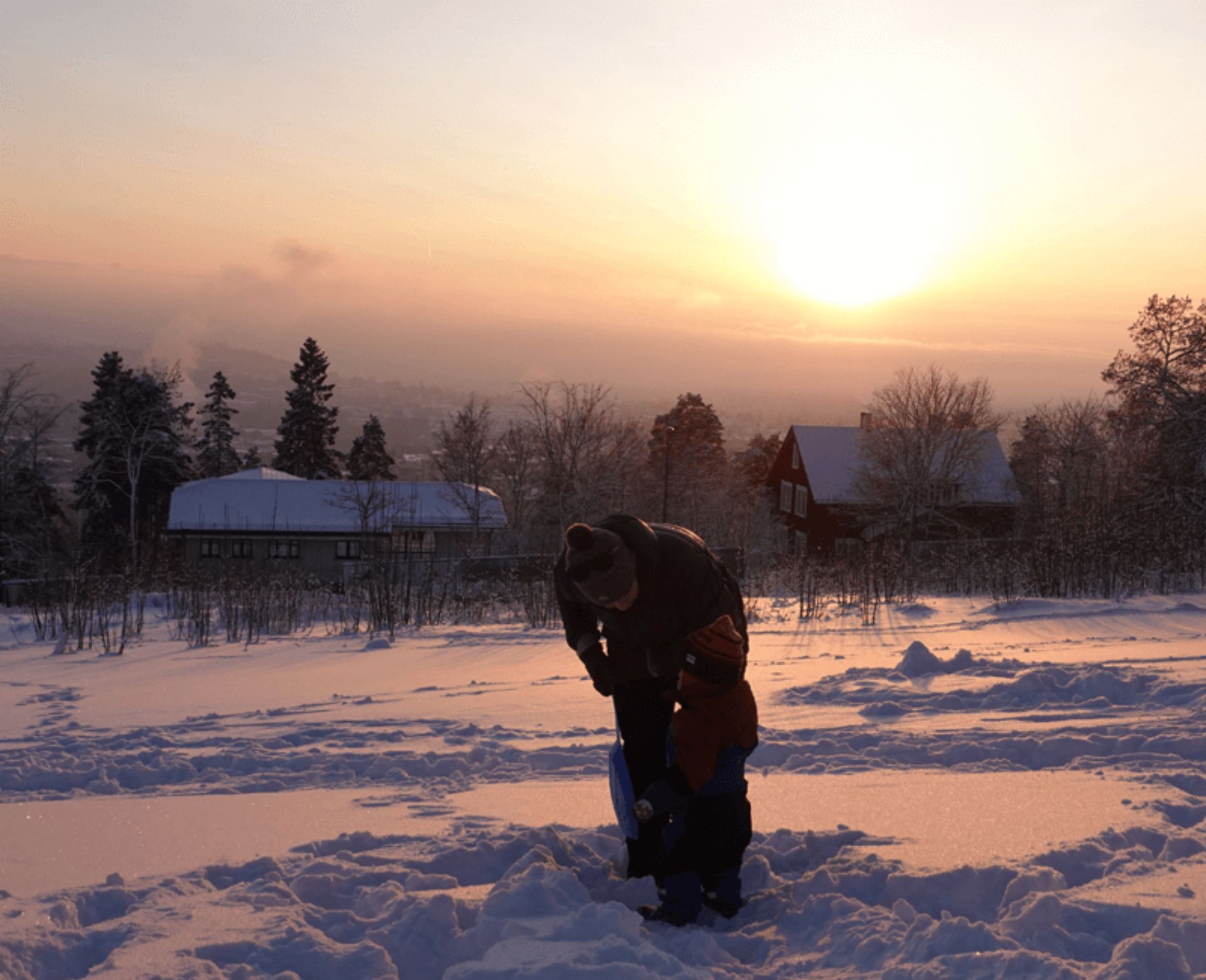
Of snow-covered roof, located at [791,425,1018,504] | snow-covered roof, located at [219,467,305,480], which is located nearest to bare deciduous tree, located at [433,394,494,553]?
snow-covered roof, located at [219,467,305,480]

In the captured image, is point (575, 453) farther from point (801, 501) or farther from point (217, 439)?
point (217, 439)

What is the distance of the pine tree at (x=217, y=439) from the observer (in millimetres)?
49969

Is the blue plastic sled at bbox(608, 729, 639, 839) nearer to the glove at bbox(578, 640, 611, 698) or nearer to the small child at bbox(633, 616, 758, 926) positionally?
the small child at bbox(633, 616, 758, 926)

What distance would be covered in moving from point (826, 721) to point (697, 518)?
42.1 meters

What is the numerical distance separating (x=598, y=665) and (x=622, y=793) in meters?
0.52

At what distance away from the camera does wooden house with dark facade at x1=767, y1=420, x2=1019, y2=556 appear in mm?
40250

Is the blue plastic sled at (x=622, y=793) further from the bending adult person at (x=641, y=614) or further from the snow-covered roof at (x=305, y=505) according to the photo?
the snow-covered roof at (x=305, y=505)

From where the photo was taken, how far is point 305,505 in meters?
38.4

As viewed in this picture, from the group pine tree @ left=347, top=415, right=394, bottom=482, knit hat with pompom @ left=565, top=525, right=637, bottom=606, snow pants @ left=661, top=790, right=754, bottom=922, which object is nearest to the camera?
knit hat with pompom @ left=565, top=525, right=637, bottom=606

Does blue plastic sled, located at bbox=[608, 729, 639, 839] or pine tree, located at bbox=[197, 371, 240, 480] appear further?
pine tree, located at bbox=[197, 371, 240, 480]

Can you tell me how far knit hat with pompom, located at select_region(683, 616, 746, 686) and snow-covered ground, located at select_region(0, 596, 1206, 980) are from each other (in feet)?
2.78

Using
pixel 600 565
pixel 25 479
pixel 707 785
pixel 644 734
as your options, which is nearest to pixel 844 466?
pixel 25 479

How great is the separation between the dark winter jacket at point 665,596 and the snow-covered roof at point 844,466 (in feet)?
129

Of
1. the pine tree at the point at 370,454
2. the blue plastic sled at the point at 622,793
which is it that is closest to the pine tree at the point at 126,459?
the pine tree at the point at 370,454
